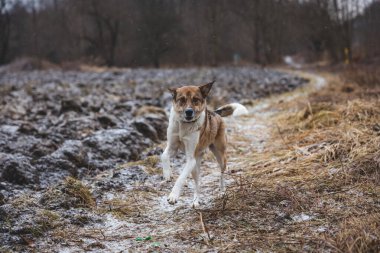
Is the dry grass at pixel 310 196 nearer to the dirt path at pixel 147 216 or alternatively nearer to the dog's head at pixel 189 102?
the dirt path at pixel 147 216

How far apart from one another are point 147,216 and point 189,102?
124 cm

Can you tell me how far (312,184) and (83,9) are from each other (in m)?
34.7

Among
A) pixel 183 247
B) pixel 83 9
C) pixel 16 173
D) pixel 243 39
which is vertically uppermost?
pixel 83 9

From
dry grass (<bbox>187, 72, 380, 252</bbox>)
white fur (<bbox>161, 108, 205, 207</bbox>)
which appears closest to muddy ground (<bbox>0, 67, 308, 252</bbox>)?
dry grass (<bbox>187, 72, 380, 252</bbox>)

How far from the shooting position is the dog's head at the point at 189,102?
178 inches

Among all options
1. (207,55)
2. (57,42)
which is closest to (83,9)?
(57,42)

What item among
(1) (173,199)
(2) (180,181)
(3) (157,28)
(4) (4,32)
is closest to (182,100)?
(2) (180,181)

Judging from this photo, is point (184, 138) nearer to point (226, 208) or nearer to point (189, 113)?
point (189, 113)

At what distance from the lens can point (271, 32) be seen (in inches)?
1494

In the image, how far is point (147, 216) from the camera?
4.51 m

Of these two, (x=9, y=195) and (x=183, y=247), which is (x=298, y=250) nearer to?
(x=183, y=247)

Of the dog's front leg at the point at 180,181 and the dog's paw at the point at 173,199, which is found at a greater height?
the dog's front leg at the point at 180,181

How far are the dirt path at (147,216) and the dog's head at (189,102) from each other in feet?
3.21

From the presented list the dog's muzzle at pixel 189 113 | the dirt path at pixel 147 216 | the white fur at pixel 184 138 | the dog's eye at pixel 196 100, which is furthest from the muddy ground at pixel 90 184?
the dog's eye at pixel 196 100
